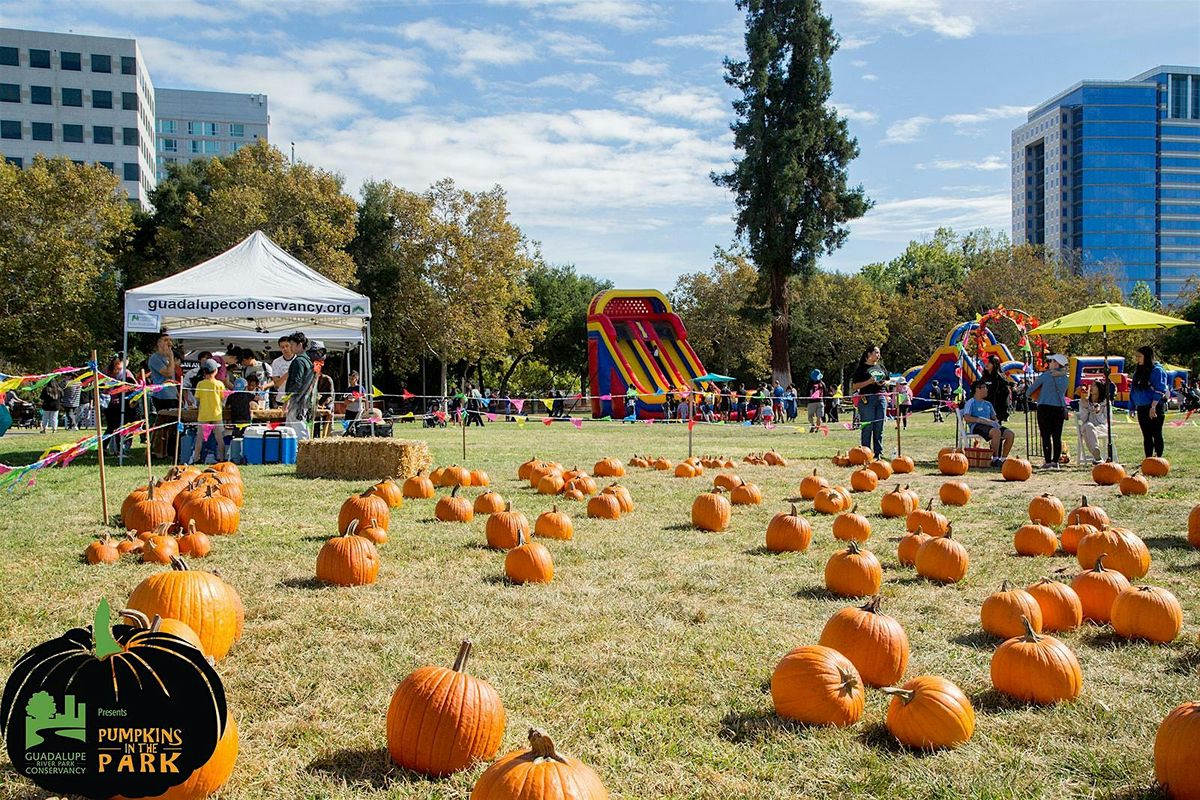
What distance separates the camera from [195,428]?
13.1m

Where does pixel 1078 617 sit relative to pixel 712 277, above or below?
below

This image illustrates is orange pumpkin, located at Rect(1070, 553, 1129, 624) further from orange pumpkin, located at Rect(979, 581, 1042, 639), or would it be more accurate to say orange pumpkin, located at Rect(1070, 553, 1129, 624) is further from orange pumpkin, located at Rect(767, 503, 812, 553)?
orange pumpkin, located at Rect(767, 503, 812, 553)

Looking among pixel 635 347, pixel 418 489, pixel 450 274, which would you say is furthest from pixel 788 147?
pixel 418 489

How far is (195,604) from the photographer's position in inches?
153

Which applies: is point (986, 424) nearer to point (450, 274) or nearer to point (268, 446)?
point (268, 446)

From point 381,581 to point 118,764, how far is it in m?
3.34

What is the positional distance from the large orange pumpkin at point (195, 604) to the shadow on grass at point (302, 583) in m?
1.16

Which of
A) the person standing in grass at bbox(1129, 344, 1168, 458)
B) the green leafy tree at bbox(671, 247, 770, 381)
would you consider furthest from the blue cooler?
the green leafy tree at bbox(671, 247, 770, 381)

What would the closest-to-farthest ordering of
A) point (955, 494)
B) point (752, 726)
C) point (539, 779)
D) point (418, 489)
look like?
point (539, 779) → point (752, 726) → point (955, 494) → point (418, 489)

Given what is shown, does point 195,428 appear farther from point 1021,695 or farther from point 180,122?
point 180,122

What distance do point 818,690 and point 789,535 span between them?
327 centimetres

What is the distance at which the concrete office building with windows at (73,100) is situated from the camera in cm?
7506

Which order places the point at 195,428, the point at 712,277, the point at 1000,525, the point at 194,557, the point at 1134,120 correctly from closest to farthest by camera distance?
the point at 194,557
the point at 1000,525
the point at 195,428
the point at 712,277
the point at 1134,120

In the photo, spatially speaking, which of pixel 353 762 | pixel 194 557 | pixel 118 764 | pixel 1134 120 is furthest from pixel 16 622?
pixel 1134 120
